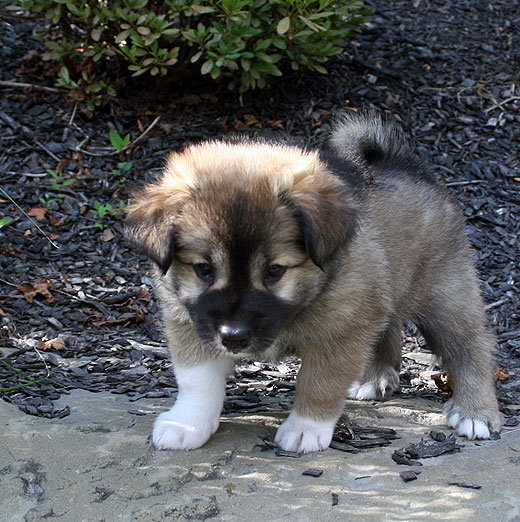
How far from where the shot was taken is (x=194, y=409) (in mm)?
3541

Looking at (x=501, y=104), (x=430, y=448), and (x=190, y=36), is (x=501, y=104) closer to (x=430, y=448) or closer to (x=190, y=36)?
(x=190, y=36)

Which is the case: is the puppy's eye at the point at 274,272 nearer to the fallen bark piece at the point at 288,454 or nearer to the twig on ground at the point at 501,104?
the fallen bark piece at the point at 288,454

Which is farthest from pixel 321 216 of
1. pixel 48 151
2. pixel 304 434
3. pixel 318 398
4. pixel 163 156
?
pixel 48 151

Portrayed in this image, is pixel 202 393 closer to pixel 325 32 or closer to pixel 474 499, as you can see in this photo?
pixel 474 499

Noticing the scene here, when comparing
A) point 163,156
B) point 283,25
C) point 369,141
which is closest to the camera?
point 369,141

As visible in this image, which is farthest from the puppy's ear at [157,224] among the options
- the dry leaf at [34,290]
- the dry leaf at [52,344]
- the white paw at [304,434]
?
the dry leaf at [34,290]

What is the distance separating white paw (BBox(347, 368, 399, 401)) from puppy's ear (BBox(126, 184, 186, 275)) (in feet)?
5.39

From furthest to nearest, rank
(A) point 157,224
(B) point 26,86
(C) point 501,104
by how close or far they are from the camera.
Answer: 1. (C) point 501,104
2. (B) point 26,86
3. (A) point 157,224

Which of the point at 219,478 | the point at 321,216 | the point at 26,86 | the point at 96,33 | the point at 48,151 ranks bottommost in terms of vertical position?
the point at 219,478

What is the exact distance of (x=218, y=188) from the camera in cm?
316

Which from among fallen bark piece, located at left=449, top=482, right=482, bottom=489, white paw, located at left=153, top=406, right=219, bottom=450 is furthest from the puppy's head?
fallen bark piece, located at left=449, top=482, right=482, bottom=489

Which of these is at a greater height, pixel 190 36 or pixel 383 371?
pixel 190 36

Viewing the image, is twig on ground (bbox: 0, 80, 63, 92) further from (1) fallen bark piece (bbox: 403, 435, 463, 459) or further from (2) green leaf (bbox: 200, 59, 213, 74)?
(1) fallen bark piece (bbox: 403, 435, 463, 459)

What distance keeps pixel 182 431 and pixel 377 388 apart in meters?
1.37
